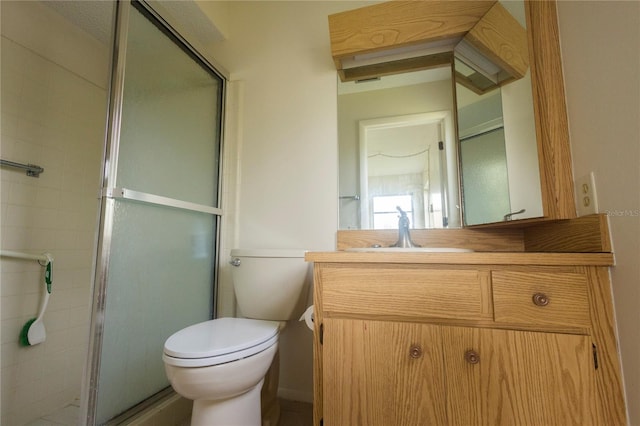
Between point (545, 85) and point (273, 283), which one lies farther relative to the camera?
point (273, 283)

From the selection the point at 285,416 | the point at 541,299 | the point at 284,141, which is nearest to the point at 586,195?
the point at 541,299

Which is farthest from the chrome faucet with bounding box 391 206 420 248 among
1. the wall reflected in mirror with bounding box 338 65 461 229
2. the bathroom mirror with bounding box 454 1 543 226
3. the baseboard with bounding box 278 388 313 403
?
the baseboard with bounding box 278 388 313 403

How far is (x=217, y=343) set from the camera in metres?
0.88

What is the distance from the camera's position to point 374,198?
136 cm

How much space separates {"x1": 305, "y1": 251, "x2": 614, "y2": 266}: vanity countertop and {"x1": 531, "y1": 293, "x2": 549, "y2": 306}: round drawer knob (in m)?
0.08

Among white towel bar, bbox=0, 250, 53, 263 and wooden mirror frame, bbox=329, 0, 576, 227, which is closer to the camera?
wooden mirror frame, bbox=329, 0, 576, 227

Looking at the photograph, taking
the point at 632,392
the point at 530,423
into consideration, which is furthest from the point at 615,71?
the point at 530,423

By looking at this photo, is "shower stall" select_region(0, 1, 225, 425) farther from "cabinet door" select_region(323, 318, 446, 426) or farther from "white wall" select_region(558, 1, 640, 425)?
"white wall" select_region(558, 1, 640, 425)

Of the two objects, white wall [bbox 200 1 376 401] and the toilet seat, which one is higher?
white wall [bbox 200 1 376 401]

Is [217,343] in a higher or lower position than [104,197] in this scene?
lower

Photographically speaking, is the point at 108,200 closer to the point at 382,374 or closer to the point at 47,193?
the point at 47,193

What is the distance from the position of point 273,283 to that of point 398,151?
900 mm

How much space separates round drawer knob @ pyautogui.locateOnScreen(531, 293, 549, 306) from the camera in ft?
2.19

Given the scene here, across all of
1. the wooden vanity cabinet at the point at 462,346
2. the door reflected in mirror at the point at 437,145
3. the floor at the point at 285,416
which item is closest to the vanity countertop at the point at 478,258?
the wooden vanity cabinet at the point at 462,346
